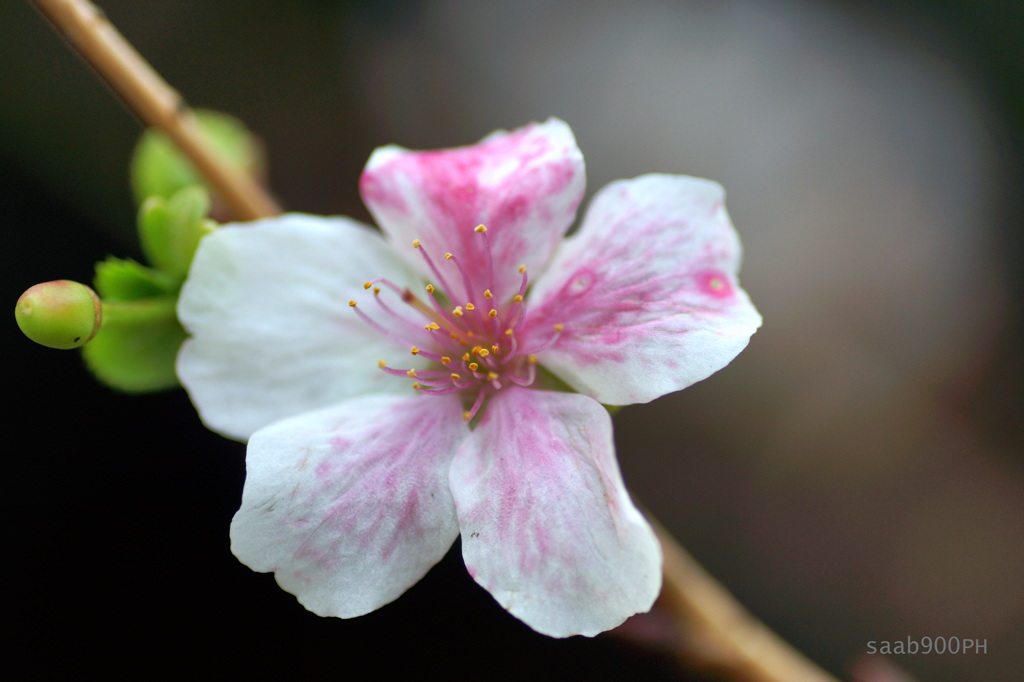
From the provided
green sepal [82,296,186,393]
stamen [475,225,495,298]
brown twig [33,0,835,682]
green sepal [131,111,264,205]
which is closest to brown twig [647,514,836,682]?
brown twig [33,0,835,682]

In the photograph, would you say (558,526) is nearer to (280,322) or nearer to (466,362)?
(466,362)

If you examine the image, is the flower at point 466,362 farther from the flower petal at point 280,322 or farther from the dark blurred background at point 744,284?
the dark blurred background at point 744,284

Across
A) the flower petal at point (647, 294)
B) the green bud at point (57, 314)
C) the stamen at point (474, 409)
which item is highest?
the green bud at point (57, 314)

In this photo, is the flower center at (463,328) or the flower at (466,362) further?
the flower center at (463,328)

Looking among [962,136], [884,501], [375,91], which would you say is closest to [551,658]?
[884,501]

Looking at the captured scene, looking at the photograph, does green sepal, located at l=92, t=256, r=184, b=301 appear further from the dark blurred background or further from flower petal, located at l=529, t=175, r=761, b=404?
the dark blurred background

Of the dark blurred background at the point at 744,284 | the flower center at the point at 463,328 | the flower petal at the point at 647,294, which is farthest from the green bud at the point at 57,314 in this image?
the dark blurred background at the point at 744,284

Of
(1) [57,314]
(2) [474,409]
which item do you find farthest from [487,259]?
(1) [57,314]

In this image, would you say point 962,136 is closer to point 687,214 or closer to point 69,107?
point 687,214
